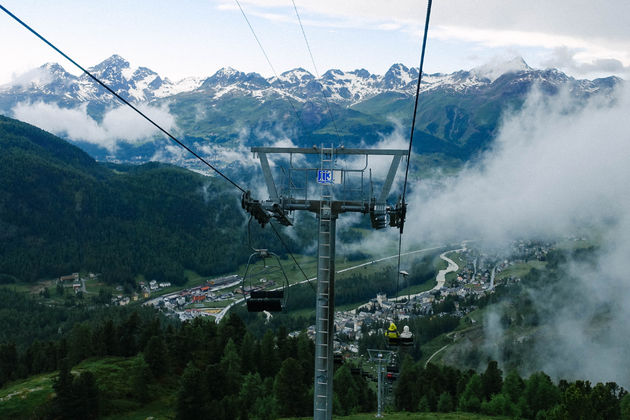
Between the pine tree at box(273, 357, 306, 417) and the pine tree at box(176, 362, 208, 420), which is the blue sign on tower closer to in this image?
the pine tree at box(176, 362, 208, 420)

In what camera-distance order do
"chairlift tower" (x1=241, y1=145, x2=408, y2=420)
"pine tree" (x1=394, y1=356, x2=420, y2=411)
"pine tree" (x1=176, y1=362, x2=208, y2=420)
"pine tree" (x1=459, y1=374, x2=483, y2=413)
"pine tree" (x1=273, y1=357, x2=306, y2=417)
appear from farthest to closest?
"pine tree" (x1=394, y1=356, x2=420, y2=411)
"pine tree" (x1=459, y1=374, x2=483, y2=413)
"pine tree" (x1=273, y1=357, x2=306, y2=417)
"pine tree" (x1=176, y1=362, x2=208, y2=420)
"chairlift tower" (x1=241, y1=145, x2=408, y2=420)

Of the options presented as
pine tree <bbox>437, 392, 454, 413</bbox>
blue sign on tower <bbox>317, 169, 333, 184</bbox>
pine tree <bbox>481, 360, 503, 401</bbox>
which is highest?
blue sign on tower <bbox>317, 169, 333, 184</bbox>

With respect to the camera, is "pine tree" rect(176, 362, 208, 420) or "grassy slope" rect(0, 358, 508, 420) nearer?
"pine tree" rect(176, 362, 208, 420)

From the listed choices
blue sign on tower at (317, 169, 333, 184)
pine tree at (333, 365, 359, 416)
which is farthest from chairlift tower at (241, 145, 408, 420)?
pine tree at (333, 365, 359, 416)

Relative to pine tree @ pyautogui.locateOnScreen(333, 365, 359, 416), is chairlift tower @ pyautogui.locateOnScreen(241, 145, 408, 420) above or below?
above

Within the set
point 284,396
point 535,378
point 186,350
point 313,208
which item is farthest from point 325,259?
point 535,378

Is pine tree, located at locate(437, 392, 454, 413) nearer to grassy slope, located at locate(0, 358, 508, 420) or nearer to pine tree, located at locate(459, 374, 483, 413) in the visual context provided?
pine tree, located at locate(459, 374, 483, 413)

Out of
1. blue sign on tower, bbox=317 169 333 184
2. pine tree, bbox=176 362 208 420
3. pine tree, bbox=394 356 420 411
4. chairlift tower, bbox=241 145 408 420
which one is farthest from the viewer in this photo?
pine tree, bbox=394 356 420 411

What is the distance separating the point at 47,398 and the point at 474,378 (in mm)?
73249

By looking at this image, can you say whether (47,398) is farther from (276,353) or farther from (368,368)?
(368,368)

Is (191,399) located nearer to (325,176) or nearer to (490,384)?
(325,176)

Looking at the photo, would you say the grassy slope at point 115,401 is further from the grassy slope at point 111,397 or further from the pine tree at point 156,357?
the pine tree at point 156,357

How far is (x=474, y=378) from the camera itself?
98.9 m

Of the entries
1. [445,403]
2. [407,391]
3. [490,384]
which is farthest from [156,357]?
[490,384]
